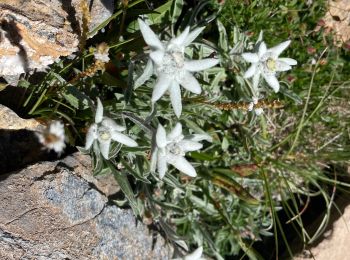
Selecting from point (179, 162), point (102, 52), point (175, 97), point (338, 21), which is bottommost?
point (338, 21)

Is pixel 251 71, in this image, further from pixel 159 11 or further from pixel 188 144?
pixel 159 11

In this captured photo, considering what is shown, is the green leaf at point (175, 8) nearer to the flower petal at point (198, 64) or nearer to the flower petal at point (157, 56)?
the flower petal at point (198, 64)

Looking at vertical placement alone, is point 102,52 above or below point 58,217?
above

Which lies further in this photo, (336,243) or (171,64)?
(336,243)

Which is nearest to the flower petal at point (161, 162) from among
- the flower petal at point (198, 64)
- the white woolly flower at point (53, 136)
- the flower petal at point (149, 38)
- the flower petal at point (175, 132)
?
the flower petal at point (175, 132)

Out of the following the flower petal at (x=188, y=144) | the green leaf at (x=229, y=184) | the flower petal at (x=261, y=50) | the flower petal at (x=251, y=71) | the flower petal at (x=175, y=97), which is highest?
the flower petal at (x=175, y=97)

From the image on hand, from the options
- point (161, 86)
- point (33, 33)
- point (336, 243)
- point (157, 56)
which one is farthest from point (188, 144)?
point (336, 243)

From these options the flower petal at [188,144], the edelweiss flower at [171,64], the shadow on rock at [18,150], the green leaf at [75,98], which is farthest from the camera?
the shadow on rock at [18,150]

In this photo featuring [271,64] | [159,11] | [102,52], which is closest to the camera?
[102,52]
